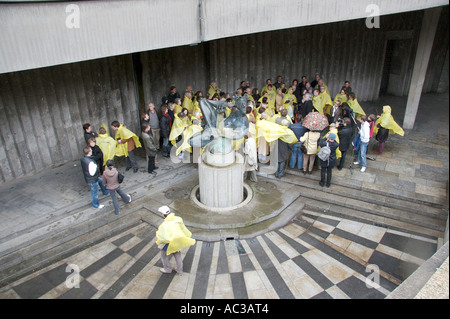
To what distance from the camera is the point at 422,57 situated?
11.5 m

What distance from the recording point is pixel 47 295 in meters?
5.93

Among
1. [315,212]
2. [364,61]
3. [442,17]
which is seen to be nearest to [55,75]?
[315,212]

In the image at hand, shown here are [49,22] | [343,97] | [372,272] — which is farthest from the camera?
[343,97]

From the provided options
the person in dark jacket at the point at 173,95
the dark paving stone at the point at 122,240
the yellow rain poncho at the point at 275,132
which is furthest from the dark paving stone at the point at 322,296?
the person in dark jacket at the point at 173,95

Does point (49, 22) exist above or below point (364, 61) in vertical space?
above

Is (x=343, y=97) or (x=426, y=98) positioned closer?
(x=343, y=97)

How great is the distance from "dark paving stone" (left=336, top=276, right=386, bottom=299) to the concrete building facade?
5.80m

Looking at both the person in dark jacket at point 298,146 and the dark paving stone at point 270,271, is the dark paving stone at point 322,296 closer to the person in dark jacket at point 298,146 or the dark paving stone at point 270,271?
the dark paving stone at point 270,271

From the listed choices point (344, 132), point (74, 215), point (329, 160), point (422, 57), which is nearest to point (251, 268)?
point (329, 160)

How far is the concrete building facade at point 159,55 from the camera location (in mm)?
5977

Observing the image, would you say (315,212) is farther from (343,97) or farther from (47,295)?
(47,295)

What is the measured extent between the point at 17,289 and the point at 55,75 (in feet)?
18.0

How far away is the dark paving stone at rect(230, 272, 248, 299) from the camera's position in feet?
19.4

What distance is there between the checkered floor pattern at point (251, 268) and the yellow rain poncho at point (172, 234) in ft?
2.66
